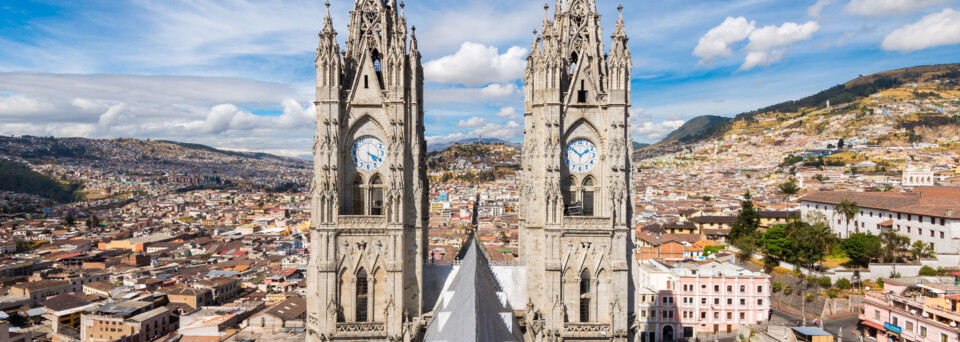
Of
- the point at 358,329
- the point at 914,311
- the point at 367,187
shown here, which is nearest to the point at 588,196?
the point at 367,187

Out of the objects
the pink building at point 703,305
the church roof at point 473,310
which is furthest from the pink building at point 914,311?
the church roof at point 473,310

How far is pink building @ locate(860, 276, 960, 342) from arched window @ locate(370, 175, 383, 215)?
4654 cm

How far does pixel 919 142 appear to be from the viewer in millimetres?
192375

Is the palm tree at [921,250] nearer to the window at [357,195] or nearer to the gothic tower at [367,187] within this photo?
the gothic tower at [367,187]

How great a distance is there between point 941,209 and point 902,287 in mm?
20312

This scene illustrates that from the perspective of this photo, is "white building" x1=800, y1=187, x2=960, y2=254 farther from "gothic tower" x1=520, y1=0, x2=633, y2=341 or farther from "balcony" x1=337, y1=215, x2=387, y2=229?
"balcony" x1=337, y1=215, x2=387, y2=229

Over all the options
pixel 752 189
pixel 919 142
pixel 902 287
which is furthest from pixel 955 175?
pixel 902 287

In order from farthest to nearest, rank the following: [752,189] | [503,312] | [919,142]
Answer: [919,142] → [752,189] → [503,312]

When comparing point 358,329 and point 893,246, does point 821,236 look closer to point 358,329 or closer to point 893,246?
point 893,246

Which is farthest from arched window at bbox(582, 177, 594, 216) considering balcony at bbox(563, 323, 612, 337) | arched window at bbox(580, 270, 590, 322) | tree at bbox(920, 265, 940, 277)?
tree at bbox(920, 265, 940, 277)

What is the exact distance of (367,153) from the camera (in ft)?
78.3

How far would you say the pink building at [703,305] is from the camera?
5775 centimetres

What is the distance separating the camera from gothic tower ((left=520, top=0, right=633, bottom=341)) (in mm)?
23688

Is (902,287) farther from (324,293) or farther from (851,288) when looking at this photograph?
(324,293)
